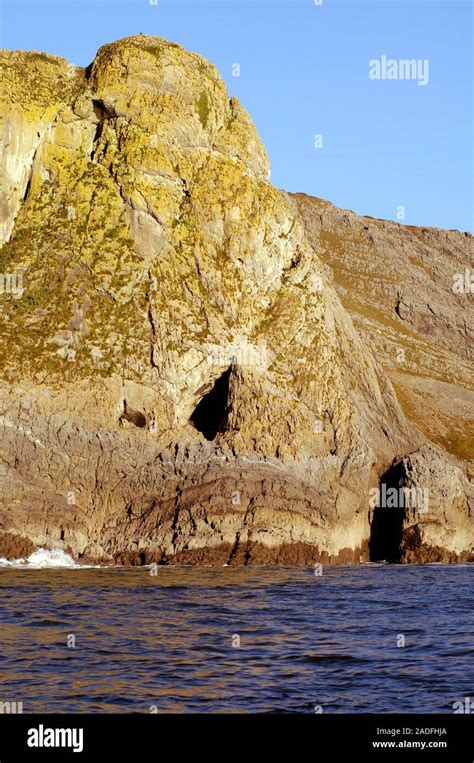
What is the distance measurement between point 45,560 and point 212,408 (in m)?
12.4

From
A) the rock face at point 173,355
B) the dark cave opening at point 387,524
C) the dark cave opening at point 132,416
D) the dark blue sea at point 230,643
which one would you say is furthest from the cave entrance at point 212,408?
the dark blue sea at point 230,643

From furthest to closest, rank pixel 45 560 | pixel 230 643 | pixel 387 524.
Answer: pixel 387 524 → pixel 45 560 → pixel 230 643

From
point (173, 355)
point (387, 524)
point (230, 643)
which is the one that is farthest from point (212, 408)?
point (230, 643)

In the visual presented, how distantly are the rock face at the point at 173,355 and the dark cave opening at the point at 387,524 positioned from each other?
0.15 m

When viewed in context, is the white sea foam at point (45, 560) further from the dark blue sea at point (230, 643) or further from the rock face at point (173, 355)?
the dark blue sea at point (230, 643)

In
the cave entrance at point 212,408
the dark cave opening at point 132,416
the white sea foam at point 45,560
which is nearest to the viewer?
the white sea foam at point 45,560

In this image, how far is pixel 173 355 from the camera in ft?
168

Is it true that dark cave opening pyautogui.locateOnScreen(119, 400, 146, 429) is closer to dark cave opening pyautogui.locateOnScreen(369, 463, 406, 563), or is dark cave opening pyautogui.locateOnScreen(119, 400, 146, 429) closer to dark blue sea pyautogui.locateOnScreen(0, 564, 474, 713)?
dark blue sea pyautogui.locateOnScreen(0, 564, 474, 713)

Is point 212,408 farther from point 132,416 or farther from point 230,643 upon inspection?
point 230,643

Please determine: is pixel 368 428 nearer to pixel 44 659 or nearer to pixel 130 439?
pixel 130 439

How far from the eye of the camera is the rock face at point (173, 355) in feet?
157

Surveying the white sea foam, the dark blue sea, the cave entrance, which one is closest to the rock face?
the cave entrance

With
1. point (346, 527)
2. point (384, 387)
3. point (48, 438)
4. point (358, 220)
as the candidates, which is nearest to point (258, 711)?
point (48, 438)
